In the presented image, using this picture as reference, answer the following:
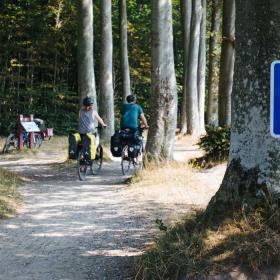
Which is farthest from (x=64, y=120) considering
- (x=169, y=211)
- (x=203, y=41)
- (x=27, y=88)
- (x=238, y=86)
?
(x=238, y=86)

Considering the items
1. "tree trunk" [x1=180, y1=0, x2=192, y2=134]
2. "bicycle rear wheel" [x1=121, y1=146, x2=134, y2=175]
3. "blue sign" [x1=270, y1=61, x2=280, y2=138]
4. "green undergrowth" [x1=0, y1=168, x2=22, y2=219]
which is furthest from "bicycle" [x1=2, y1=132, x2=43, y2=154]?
"blue sign" [x1=270, y1=61, x2=280, y2=138]

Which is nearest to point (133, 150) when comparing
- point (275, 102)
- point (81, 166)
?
point (81, 166)

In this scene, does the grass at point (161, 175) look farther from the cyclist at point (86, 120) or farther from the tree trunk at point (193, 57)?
the tree trunk at point (193, 57)

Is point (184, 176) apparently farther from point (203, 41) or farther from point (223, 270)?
point (203, 41)

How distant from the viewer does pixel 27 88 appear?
1266 inches

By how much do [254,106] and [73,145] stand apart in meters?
7.77

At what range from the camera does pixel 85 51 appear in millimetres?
17094

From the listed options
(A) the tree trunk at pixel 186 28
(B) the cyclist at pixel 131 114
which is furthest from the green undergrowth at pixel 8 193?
(A) the tree trunk at pixel 186 28

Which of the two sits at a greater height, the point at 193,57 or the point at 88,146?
the point at 193,57

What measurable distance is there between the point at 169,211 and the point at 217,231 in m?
3.18

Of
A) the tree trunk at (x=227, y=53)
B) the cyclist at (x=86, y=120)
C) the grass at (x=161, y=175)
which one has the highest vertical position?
the tree trunk at (x=227, y=53)

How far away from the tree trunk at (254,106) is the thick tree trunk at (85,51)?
37.3 feet

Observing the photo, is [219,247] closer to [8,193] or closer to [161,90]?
[8,193]

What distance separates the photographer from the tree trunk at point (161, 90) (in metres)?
11.8
